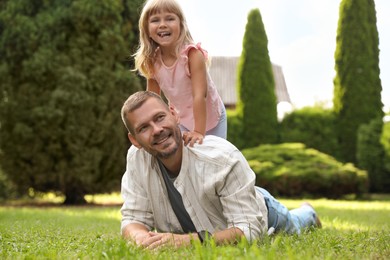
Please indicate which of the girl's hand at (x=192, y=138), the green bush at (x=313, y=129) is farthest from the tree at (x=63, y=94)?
the girl's hand at (x=192, y=138)

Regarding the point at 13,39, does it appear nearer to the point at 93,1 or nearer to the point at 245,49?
the point at 93,1

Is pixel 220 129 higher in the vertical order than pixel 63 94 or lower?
higher

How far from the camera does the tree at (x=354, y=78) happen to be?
54.3ft

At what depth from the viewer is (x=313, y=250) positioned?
2.77 m

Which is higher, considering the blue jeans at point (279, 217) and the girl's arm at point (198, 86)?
the girl's arm at point (198, 86)

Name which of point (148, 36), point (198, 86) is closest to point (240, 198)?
point (198, 86)

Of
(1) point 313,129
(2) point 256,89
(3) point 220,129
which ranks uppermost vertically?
(3) point 220,129

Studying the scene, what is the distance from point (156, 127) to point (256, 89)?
14010 mm

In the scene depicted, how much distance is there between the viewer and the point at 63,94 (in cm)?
1116

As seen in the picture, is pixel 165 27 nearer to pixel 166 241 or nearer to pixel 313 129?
pixel 166 241

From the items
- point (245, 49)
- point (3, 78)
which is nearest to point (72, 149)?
point (3, 78)

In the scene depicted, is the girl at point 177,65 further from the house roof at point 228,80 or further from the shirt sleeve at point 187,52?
the house roof at point 228,80

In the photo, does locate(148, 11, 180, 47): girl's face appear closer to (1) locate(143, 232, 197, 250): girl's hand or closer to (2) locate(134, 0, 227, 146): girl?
(2) locate(134, 0, 227, 146): girl

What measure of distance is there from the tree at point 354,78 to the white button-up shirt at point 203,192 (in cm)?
1364
